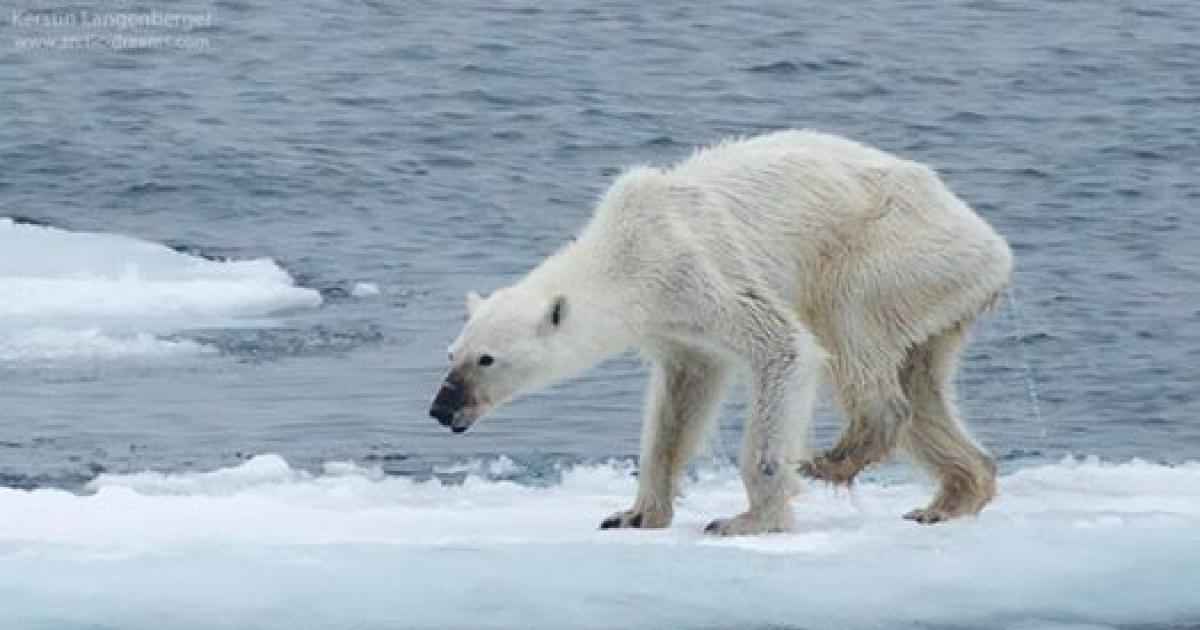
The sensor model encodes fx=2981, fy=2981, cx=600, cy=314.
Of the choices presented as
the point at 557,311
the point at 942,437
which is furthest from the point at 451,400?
the point at 942,437

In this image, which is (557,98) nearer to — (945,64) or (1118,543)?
(945,64)

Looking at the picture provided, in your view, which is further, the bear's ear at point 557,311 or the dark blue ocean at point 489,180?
the dark blue ocean at point 489,180

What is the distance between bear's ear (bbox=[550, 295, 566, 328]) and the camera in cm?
959

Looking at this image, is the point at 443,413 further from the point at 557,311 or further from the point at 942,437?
the point at 942,437

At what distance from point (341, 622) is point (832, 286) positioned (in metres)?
2.29

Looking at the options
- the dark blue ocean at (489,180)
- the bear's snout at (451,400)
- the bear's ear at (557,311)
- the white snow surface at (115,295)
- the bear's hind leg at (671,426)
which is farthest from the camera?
the white snow surface at (115,295)

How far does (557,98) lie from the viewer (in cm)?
2480

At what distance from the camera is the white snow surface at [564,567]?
8.68 metres

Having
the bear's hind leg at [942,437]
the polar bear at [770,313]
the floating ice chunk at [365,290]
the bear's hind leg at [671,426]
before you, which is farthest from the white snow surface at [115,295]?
the bear's hind leg at [942,437]

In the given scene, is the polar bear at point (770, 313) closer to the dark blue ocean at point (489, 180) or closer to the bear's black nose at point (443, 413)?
the bear's black nose at point (443, 413)

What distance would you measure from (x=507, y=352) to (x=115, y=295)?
7.82 metres

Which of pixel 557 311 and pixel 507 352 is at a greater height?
pixel 557 311

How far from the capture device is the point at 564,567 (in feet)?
29.7

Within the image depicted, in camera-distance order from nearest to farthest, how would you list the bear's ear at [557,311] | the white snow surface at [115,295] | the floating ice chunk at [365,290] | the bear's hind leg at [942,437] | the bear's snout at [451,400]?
the bear's snout at [451,400]
the bear's ear at [557,311]
the bear's hind leg at [942,437]
the white snow surface at [115,295]
the floating ice chunk at [365,290]
